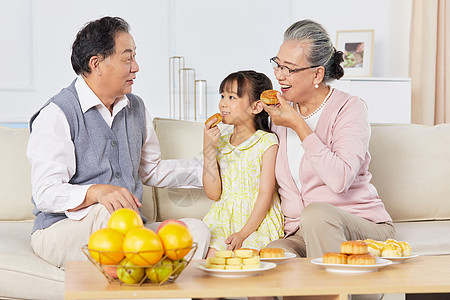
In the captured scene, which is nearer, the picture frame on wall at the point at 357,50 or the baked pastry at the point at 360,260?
the baked pastry at the point at 360,260

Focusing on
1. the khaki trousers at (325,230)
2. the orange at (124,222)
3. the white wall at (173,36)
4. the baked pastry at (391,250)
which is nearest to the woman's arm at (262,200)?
the khaki trousers at (325,230)

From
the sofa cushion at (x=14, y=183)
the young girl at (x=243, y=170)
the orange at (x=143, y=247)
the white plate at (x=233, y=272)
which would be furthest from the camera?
the sofa cushion at (x=14, y=183)

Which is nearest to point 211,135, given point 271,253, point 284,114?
point 284,114

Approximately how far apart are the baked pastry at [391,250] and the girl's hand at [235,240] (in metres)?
0.61

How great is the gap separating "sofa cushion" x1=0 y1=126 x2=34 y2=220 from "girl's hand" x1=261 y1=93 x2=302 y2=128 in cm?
104

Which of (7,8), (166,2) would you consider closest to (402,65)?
(166,2)

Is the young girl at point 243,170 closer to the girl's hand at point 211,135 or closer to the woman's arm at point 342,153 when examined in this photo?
the girl's hand at point 211,135

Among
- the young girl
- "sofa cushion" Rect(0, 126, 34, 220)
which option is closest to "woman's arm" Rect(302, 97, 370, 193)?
the young girl

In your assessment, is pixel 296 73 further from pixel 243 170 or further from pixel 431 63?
pixel 431 63

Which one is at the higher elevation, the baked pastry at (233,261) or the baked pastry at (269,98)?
the baked pastry at (269,98)

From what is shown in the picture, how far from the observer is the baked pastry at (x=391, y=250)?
1.62m

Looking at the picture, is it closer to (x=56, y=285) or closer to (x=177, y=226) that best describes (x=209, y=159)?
(x=56, y=285)

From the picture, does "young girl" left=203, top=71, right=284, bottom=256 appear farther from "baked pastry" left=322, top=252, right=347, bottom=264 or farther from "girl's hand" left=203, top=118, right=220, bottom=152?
"baked pastry" left=322, top=252, right=347, bottom=264

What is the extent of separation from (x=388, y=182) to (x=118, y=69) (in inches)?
48.5
